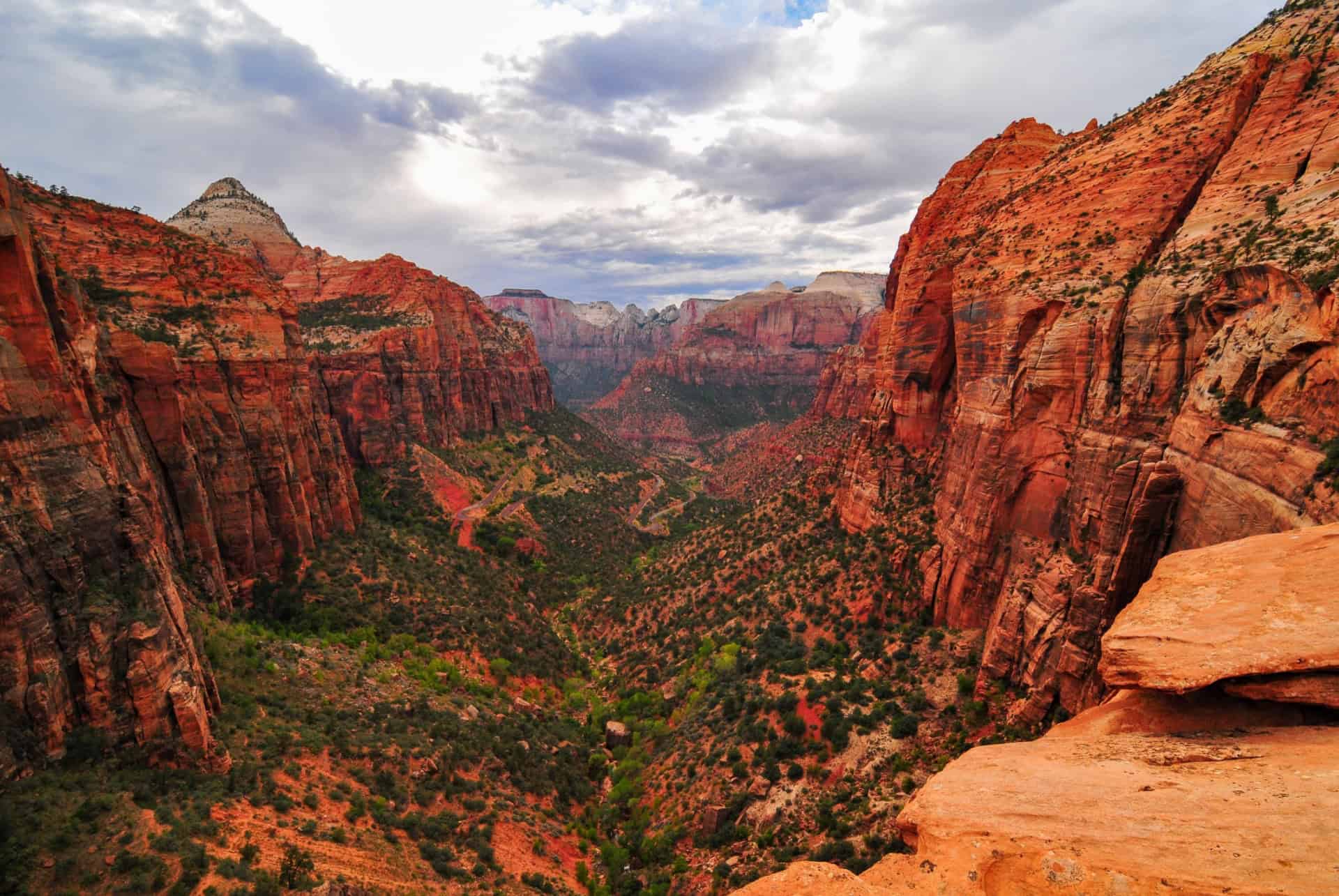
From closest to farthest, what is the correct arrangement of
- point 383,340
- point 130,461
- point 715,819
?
point 130,461
point 715,819
point 383,340

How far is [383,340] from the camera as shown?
6912cm

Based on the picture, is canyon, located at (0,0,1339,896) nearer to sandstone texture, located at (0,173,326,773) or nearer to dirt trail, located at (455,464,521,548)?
sandstone texture, located at (0,173,326,773)

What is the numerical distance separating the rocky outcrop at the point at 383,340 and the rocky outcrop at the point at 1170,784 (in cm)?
6518

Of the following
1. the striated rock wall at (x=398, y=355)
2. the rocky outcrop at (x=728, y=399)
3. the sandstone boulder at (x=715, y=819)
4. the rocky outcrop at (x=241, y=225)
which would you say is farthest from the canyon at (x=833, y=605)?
the rocky outcrop at (x=728, y=399)

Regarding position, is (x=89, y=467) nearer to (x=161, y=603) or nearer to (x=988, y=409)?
(x=161, y=603)

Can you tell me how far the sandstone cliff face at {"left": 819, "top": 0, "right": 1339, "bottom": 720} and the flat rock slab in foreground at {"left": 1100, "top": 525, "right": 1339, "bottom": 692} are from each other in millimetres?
2492

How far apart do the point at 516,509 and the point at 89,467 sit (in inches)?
2006

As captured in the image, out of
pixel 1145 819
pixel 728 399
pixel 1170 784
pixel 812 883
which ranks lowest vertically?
pixel 812 883

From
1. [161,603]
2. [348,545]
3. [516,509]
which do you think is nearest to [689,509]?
[516,509]

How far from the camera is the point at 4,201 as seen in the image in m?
17.1

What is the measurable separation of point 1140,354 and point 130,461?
43.1 m

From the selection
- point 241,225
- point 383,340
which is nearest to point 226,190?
point 241,225

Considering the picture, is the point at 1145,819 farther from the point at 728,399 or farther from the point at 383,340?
the point at 728,399

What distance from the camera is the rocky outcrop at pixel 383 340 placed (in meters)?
63.1
